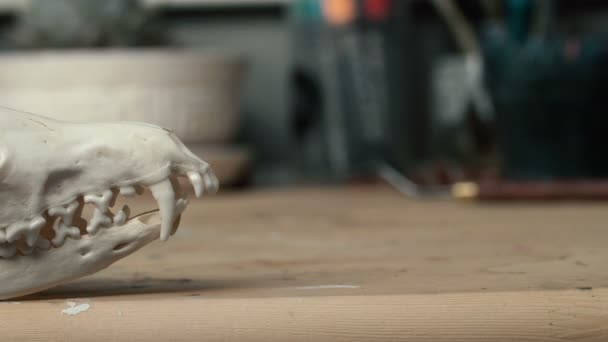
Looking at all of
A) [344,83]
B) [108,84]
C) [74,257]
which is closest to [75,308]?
[74,257]

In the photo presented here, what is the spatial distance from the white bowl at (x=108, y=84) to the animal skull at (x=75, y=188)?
1.58ft

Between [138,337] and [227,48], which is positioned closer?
[138,337]

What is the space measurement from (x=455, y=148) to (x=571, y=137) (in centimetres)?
30

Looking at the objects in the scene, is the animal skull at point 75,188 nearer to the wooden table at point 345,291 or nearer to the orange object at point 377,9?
the wooden table at point 345,291

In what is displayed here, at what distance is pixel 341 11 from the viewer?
0.97 metres

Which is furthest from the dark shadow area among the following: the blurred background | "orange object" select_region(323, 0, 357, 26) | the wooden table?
"orange object" select_region(323, 0, 357, 26)

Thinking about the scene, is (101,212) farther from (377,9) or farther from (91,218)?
(377,9)

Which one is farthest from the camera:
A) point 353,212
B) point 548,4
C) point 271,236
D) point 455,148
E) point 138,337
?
point 455,148

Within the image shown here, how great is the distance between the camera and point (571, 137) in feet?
2.65

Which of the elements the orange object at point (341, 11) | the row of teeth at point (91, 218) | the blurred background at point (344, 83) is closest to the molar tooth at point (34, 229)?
the row of teeth at point (91, 218)

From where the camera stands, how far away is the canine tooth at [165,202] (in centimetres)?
34

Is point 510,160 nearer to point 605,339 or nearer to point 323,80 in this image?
point 323,80

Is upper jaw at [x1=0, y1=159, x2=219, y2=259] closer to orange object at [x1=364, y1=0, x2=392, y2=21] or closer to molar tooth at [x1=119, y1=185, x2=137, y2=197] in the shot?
molar tooth at [x1=119, y1=185, x2=137, y2=197]

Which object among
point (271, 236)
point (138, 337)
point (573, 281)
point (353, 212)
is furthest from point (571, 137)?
point (138, 337)
